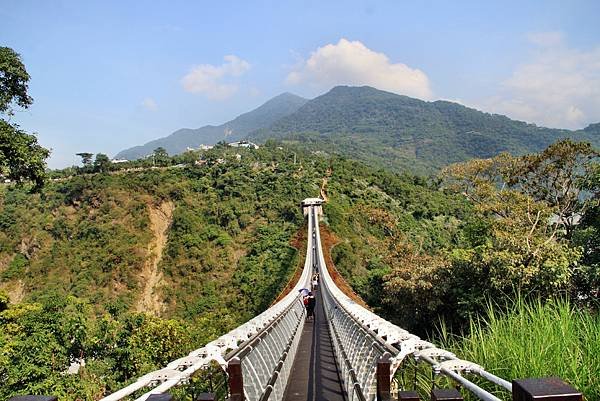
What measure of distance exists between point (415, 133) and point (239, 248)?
300 feet

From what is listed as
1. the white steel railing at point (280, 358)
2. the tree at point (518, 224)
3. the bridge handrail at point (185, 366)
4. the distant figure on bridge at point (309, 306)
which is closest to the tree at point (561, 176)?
the tree at point (518, 224)

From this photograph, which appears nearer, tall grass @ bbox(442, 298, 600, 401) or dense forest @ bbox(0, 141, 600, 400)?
tall grass @ bbox(442, 298, 600, 401)

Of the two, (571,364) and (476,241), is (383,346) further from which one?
(476,241)

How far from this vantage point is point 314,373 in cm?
409

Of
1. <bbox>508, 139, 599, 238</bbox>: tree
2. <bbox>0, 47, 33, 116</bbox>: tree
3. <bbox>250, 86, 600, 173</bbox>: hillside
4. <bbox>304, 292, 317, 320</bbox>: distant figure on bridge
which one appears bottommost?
<bbox>304, 292, 317, 320</bbox>: distant figure on bridge

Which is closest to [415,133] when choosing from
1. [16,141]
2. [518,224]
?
[518,224]

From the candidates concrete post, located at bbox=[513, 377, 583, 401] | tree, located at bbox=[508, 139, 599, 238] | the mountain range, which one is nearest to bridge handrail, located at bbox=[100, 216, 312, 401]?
concrete post, located at bbox=[513, 377, 583, 401]

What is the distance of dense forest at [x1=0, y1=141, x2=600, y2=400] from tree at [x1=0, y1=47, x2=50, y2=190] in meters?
0.76

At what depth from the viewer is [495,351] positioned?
2.34m

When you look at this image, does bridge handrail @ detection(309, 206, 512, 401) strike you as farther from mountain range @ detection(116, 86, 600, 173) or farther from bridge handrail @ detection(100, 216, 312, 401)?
mountain range @ detection(116, 86, 600, 173)

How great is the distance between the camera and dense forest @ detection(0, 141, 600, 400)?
26.2 ft

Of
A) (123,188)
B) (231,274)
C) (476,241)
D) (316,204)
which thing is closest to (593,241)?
(476,241)

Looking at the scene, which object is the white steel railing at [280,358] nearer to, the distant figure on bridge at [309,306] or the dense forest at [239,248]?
the dense forest at [239,248]

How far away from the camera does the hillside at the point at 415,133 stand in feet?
275
